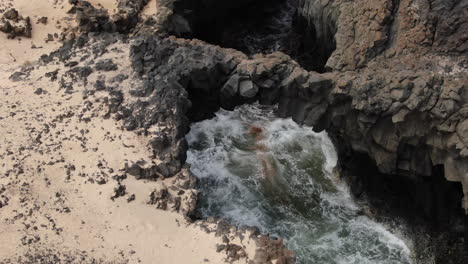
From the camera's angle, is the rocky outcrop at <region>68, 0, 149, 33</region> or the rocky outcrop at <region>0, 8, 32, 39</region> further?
the rocky outcrop at <region>0, 8, 32, 39</region>

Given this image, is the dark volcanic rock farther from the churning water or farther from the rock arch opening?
the churning water

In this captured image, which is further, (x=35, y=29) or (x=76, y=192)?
(x=35, y=29)

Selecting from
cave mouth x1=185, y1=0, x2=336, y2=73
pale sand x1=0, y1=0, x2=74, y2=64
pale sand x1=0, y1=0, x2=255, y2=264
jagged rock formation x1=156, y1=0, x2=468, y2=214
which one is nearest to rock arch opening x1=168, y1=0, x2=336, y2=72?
cave mouth x1=185, y1=0, x2=336, y2=73

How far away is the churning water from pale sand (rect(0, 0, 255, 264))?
3299 millimetres

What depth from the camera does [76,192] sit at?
1438 cm

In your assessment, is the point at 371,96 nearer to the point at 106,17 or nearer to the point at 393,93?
the point at 393,93

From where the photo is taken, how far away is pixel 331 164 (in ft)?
63.3

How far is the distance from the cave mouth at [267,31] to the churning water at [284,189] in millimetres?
3277

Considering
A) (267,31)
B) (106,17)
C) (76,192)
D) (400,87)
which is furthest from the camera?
(267,31)

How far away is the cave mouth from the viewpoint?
878 inches

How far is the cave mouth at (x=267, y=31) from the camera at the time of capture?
73.2 ft

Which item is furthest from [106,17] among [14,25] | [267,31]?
[267,31]

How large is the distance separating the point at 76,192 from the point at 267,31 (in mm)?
13584

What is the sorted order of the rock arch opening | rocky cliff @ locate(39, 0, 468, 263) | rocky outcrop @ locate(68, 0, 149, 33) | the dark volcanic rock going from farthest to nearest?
1. the rock arch opening
2. rocky outcrop @ locate(68, 0, 149, 33)
3. the dark volcanic rock
4. rocky cliff @ locate(39, 0, 468, 263)
